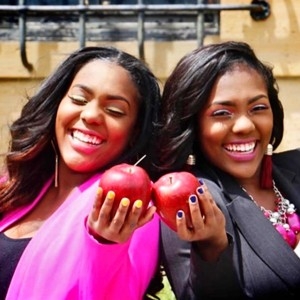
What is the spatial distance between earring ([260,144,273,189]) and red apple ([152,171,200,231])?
0.55 m

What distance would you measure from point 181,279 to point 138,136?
1.53 feet

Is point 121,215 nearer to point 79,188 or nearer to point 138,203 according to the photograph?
point 138,203

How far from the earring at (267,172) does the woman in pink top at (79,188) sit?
38 cm

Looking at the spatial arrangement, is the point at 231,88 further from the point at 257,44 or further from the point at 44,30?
the point at 44,30

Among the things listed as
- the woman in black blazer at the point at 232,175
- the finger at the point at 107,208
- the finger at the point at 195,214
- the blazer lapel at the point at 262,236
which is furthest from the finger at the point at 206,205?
the blazer lapel at the point at 262,236

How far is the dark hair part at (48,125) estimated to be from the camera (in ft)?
7.87

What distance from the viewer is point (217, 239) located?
6.56 feet

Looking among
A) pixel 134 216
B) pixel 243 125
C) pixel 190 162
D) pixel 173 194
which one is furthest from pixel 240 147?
pixel 134 216

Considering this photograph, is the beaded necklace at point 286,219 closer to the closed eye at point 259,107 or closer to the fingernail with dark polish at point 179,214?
the closed eye at point 259,107

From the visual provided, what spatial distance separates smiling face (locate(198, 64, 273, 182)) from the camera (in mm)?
2307

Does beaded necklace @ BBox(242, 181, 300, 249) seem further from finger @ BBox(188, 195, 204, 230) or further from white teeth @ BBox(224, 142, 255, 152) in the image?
finger @ BBox(188, 195, 204, 230)

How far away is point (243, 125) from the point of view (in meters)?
2.28

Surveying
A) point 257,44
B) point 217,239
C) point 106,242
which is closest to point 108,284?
point 106,242

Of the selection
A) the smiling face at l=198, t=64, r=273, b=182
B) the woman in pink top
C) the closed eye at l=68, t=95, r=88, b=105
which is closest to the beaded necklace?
the smiling face at l=198, t=64, r=273, b=182
